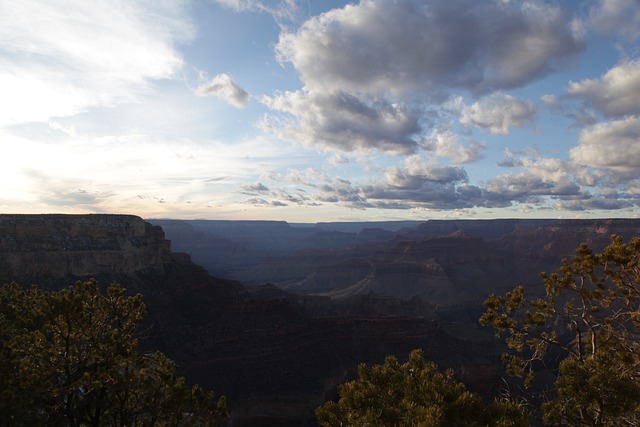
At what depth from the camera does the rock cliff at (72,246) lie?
204 feet

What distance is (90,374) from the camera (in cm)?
1320

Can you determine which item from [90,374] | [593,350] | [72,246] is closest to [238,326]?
[72,246]

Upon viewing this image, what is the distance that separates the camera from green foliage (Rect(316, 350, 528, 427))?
31.6ft

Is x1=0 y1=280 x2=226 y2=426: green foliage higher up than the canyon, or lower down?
higher up

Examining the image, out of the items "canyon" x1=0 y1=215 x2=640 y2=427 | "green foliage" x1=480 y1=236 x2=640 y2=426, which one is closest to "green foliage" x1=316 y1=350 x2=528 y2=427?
"green foliage" x1=480 y1=236 x2=640 y2=426

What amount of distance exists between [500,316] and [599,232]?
185651 mm

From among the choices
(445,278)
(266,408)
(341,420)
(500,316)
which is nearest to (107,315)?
(341,420)

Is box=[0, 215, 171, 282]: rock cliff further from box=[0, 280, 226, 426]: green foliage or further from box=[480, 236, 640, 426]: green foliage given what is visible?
box=[480, 236, 640, 426]: green foliage

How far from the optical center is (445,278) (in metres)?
146

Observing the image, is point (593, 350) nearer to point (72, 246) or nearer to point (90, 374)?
point (90, 374)

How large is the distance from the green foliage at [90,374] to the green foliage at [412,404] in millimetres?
5449

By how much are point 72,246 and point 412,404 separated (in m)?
Result: 71.5

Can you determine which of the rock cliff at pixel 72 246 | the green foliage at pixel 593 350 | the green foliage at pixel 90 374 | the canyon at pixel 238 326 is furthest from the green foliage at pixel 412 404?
the rock cliff at pixel 72 246

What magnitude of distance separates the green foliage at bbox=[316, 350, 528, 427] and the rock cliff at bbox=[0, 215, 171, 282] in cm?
6603
